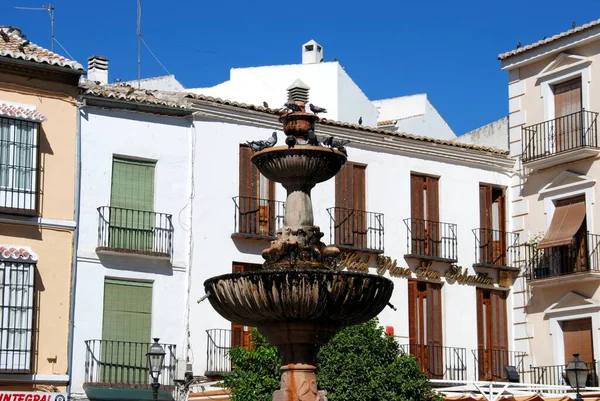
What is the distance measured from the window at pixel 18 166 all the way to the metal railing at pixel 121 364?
290 centimetres

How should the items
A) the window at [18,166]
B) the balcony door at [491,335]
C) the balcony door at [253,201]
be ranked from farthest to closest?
1. the balcony door at [491,335]
2. the balcony door at [253,201]
3. the window at [18,166]

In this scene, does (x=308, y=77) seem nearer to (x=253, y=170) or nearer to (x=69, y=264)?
(x=253, y=170)

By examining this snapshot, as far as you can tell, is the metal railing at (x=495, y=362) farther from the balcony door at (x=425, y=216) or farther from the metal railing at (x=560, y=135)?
the metal railing at (x=560, y=135)

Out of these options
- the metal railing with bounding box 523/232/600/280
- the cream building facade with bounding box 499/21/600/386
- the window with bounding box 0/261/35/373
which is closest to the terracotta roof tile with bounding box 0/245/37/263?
the window with bounding box 0/261/35/373

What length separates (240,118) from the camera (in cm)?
2666

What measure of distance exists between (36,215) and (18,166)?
0.98m

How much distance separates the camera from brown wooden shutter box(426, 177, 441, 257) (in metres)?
28.6

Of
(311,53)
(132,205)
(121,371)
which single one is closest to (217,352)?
(121,371)

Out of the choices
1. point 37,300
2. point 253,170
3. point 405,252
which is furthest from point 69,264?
point 405,252

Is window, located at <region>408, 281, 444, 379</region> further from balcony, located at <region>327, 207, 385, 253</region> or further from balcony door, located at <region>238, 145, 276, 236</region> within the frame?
balcony door, located at <region>238, 145, 276, 236</region>

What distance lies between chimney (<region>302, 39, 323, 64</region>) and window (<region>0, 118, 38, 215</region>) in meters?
14.9

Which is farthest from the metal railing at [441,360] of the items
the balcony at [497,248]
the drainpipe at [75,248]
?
the drainpipe at [75,248]

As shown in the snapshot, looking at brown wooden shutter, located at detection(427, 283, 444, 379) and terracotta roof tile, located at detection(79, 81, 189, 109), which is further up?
terracotta roof tile, located at detection(79, 81, 189, 109)

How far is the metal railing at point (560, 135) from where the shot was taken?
2733 centimetres
